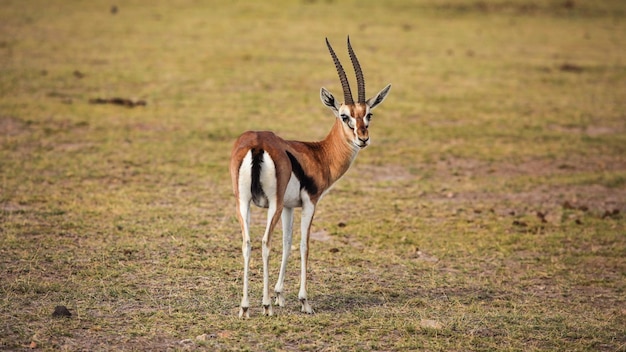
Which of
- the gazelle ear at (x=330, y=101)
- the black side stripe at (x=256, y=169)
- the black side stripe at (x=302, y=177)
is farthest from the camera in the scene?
the gazelle ear at (x=330, y=101)

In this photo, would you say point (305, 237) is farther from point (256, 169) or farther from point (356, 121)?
point (356, 121)

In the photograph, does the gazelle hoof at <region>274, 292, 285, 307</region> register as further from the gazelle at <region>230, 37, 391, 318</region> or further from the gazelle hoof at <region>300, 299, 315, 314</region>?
the gazelle hoof at <region>300, 299, 315, 314</region>

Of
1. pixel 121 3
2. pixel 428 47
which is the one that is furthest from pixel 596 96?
pixel 121 3

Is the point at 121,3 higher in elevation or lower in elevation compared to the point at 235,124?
higher

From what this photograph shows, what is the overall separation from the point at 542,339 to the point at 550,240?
150 inches

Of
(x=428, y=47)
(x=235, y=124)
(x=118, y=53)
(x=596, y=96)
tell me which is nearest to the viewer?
(x=235, y=124)

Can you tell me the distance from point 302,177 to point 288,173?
367 millimetres

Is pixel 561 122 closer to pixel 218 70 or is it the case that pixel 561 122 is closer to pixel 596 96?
pixel 596 96

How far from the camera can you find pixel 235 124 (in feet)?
52.5

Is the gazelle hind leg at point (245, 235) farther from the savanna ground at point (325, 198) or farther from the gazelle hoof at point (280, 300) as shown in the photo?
the gazelle hoof at point (280, 300)

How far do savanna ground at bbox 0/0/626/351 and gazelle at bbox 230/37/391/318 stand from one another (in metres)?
0.52

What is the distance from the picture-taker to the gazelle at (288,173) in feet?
22.3

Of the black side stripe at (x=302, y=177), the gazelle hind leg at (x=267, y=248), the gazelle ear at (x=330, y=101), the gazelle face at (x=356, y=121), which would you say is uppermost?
the gazelle ear at (x=330, y=101)

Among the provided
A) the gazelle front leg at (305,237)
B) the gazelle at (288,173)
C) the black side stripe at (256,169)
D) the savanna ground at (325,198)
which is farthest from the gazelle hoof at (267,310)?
the black side stripe at (256,169)
